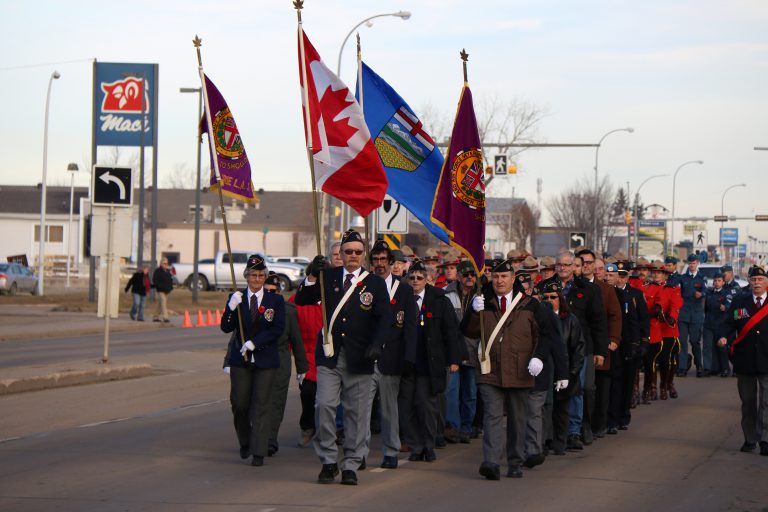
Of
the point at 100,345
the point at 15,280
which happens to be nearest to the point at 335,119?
the point at 100,345

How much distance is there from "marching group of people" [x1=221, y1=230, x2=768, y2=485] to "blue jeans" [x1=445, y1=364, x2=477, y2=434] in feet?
0.06

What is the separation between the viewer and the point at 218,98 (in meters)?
12.4

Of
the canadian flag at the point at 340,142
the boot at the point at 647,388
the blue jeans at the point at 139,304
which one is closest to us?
the canadian flag at the point at 340,142

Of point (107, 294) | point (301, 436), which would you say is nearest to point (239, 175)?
point (301, 436)

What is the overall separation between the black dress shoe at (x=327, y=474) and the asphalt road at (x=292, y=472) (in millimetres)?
72

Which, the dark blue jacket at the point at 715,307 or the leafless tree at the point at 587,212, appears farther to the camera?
the leafless tree at the point at 587,212

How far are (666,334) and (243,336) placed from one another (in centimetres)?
880

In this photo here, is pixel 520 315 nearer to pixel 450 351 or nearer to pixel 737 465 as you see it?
pixel 450 351

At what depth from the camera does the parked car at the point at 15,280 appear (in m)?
52.5

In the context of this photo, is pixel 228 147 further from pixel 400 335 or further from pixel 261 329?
pixel 400 335

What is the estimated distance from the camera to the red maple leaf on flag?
36.0 ft

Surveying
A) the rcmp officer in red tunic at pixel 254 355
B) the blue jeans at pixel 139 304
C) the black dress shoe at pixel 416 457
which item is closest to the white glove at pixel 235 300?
the rcmp officer in red tunic at pixel 254 355

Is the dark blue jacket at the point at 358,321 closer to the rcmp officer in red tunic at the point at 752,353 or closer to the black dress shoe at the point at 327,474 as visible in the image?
the black dress shoe at the point at 327,474

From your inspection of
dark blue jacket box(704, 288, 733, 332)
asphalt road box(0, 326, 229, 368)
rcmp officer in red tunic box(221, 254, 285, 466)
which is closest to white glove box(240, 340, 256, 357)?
rcmp officer in red tunic box(221, 254, 285, 466)
